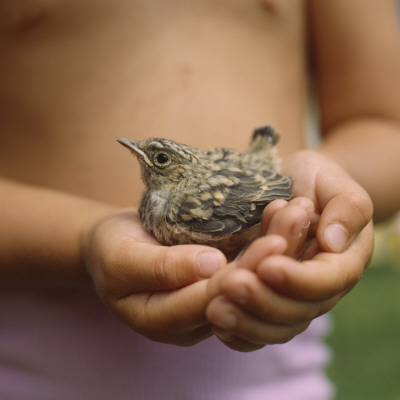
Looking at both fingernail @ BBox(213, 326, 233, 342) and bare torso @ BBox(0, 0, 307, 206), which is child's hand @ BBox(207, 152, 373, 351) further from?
bare torso @ BBox(0, 0, 307, 206)

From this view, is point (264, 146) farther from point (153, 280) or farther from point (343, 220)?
point (153, 280)

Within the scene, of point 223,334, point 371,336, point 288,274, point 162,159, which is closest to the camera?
point 288,274

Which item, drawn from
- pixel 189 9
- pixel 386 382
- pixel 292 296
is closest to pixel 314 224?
pixel 292 296

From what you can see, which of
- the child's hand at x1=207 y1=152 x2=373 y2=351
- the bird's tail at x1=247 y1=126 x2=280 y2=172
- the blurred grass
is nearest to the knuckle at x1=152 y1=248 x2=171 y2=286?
the child's hand at x1=207 y1=152 x2=373 y2=351

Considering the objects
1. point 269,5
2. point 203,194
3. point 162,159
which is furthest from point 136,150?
point 269,5

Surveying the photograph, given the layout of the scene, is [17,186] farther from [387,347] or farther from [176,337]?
[387,347]

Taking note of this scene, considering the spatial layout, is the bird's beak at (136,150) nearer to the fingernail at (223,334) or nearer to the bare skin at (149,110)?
the bare skin at (149,110)

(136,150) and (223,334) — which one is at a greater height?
(136,150)

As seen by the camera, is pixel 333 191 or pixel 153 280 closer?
pixel 153 280
